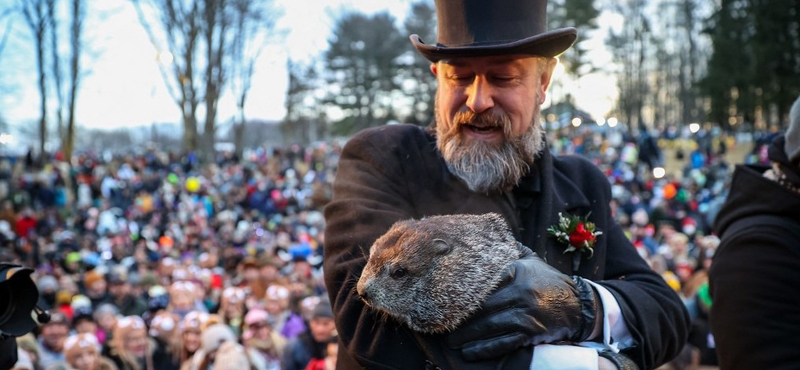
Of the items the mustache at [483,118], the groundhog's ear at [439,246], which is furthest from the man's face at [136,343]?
the groundhog's ear at [439,246]

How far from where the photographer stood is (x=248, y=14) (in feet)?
119

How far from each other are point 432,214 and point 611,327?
612mm

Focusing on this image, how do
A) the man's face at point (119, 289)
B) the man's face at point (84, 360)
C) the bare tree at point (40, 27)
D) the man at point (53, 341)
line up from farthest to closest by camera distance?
the bare tree at point (40, 27)
the man's face at point (119, 289)
the man at point (53, 341)
the man's face at point (84, 360)

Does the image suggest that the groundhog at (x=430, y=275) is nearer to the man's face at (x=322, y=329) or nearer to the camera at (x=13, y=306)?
the camera at (x=13, y=306)

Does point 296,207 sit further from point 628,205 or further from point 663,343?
point 663,343

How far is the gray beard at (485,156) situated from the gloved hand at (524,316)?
1.24 ft

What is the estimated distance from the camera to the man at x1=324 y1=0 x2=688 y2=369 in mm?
1872

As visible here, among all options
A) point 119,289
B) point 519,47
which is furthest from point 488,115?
point 119,289

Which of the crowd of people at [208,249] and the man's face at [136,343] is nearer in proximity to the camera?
the crowd of people at [208,249]

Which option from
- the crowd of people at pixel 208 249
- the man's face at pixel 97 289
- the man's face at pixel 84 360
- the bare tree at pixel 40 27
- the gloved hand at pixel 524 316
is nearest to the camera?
the gloved hand at pixel 524 316

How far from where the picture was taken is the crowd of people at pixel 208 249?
7.37 meters

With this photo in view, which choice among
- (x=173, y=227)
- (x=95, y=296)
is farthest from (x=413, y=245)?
(x=173, y=227)

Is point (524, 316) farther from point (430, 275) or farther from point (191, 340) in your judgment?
point (191, 340)

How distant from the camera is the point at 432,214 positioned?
7.50 ft
